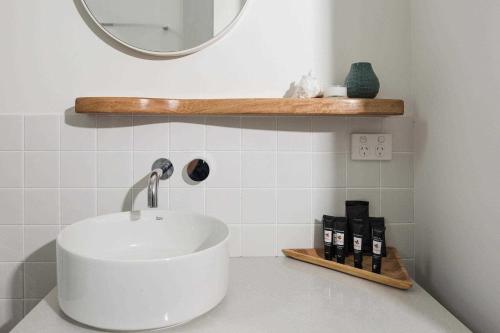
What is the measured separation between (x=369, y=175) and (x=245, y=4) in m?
0.66

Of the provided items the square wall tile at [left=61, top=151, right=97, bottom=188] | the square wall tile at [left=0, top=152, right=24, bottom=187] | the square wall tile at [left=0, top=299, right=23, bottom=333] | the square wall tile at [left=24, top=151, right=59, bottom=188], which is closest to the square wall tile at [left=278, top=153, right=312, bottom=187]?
the square wall tile at [left=61, top=151, right=97, bottom=188]

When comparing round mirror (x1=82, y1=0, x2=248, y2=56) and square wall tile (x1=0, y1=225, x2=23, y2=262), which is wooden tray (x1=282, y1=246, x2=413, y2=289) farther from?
square wall tile (x1=0, y1=225, x2=23, y2=262)

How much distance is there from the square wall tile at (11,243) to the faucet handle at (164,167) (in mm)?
463

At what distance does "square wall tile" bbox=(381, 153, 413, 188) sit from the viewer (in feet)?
3.70

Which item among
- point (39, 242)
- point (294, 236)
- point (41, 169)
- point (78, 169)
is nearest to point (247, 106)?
point (294, 236)

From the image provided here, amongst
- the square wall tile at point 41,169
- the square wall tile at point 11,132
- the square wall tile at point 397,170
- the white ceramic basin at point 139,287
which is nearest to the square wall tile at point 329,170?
the square wall tile at point 397,170

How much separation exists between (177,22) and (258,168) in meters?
0.52

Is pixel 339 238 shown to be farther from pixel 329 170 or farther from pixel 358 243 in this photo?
pixel 329 170

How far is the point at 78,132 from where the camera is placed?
1.09 m

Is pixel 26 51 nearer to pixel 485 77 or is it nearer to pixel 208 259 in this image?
pixel 208 259

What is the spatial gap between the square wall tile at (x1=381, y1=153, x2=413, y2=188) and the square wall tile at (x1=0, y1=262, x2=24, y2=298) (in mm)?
1183

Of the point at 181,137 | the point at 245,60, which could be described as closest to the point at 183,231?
the point at 181,137

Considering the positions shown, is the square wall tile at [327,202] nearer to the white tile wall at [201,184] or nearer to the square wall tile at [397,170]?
the white tile wall at [201,184]

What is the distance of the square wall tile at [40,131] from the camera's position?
1.08 m
